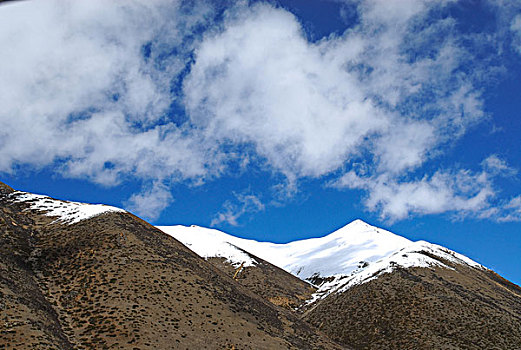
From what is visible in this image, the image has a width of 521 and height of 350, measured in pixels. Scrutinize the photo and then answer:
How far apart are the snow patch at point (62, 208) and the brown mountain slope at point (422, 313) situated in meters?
35.3

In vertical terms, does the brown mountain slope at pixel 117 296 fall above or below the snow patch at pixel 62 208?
below

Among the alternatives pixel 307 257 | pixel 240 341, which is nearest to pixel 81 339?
pixel 240 341

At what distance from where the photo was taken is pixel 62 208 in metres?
55.7

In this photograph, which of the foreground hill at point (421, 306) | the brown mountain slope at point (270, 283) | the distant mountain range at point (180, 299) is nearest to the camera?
the distant mountain range at point (180, 299)

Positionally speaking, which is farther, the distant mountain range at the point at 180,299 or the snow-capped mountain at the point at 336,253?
the snow-capped mountain at the point at 336,253

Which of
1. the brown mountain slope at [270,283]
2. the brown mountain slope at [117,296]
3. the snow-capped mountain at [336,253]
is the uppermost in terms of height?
the snow-capped mountain at [336,253]

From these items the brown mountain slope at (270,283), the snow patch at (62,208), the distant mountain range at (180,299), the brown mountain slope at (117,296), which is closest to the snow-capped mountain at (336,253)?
the distant mountain range at (180,299)

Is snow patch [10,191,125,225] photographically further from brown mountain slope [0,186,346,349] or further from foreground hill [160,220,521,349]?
foreground hill [160,220,521,349]

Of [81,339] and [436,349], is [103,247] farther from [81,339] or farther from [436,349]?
[436,349]

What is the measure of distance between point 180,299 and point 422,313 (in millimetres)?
32633

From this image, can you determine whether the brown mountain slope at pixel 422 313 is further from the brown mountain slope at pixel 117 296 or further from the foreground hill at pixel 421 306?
the brown mountain slope at pixel 117 296

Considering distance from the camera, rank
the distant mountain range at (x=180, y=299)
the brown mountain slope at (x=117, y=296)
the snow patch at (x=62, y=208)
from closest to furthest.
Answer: the brown mountain slope at (x=117, y=296) < the distant mountain range at (x=180, y=299) < the snow patch at (x=62, y=208)

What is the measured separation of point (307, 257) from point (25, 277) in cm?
10525

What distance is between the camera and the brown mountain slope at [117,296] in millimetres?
30047
